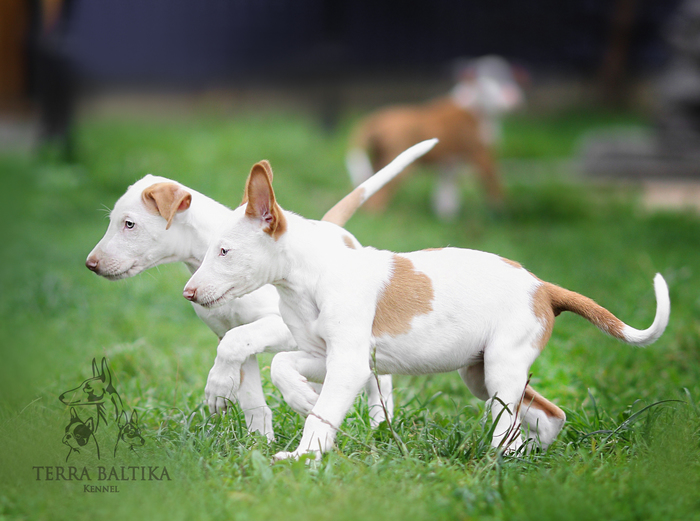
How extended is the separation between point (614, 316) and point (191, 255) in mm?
1626

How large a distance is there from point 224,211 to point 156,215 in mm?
278

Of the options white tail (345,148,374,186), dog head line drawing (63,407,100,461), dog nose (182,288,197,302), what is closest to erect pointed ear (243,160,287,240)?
dog nose (182,288,197,302)

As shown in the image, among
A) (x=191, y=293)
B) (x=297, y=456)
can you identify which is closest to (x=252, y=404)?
(x=297, y=456)

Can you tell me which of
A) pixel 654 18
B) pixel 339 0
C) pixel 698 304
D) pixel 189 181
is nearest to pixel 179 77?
pixel 339 0

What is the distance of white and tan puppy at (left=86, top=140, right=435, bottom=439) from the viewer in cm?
288

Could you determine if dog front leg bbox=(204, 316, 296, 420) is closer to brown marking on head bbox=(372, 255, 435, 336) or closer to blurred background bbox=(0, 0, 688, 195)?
brown marking on head bbox=(372, 255, 435, 336)

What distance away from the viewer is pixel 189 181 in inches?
317

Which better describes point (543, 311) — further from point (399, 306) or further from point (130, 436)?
point (130, 436)

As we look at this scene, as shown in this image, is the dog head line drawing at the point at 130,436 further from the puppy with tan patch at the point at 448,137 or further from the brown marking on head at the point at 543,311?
the puppy with tan patch at the point at 448,137

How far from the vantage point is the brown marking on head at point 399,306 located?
2.73 m

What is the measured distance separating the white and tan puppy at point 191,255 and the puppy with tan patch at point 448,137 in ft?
17.0

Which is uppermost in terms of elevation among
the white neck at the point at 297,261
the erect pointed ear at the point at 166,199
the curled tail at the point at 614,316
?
the erect pointed ear at the point at 166,199

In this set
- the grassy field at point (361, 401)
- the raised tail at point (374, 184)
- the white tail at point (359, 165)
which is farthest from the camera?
the white tail at point (359, 165)

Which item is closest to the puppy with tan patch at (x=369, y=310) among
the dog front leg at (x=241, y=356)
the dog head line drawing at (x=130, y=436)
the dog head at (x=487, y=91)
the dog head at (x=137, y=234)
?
the dog front leg at (x=241, y=356)
